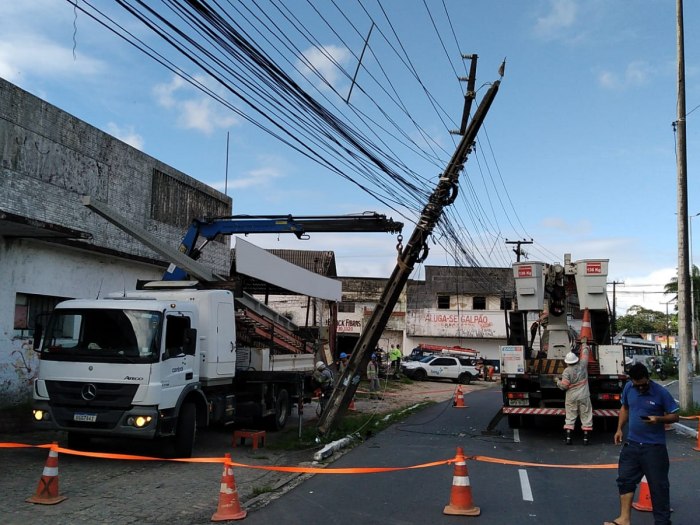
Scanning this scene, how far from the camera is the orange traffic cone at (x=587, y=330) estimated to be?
13.2 metres

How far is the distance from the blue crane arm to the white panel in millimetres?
603

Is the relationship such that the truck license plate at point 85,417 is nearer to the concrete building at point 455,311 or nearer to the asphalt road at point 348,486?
the asphalt road at point 348,486

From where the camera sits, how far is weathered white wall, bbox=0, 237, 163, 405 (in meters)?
13.9

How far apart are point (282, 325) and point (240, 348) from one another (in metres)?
2.38

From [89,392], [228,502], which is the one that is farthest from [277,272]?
[228,502]

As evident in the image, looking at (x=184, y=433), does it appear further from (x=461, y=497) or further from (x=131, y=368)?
(x=461, y=497)

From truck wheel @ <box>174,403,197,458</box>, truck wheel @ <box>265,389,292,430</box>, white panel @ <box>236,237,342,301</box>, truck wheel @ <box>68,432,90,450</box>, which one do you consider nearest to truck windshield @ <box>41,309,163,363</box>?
truck wheel @ <box>174,403,197,458</box>

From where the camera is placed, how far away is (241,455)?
35.3 ft

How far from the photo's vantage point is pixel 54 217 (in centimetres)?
1550

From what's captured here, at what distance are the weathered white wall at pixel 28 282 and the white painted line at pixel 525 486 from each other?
11.1 meters

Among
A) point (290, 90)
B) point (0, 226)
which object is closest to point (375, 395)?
point (0, 226)

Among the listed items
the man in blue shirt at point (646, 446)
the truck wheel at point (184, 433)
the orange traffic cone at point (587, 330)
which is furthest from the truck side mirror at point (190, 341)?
the orange traffic cone at point (587, 330)

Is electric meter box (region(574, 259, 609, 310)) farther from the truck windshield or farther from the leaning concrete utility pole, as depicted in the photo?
the truck windshield

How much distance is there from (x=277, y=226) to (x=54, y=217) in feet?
18.6
